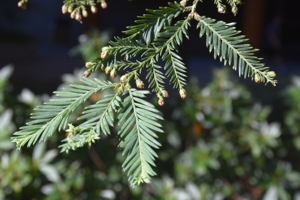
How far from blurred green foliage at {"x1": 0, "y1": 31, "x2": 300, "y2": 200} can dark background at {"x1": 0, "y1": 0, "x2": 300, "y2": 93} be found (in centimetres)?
349

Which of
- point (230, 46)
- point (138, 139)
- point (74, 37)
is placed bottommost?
point (74, 37)

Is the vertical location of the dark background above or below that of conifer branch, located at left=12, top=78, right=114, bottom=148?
below

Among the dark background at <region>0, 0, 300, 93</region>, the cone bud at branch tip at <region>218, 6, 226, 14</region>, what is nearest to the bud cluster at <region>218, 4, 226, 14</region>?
the cone bud at branch tip at <region>218, 6, 226, 14</region>

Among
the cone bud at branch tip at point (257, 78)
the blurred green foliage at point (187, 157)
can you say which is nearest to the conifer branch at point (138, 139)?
the cone bud at branch tip at point (257, 78)

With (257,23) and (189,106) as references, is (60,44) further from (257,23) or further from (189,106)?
(189,106)

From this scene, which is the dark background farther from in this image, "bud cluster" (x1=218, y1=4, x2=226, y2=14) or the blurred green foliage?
"bud cluster" (x1=218, y1=4, x2=226, y2=14)

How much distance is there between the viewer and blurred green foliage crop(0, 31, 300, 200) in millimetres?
2012

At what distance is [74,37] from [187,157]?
5.96 meters

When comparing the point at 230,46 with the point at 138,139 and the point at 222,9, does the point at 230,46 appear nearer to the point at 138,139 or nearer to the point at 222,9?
the point at 222,9

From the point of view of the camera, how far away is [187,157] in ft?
7.89

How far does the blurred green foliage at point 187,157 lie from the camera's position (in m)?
2.01

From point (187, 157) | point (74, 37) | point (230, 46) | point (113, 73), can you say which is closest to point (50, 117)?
point (113, 73)

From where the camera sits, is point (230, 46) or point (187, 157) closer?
point (230, 46)

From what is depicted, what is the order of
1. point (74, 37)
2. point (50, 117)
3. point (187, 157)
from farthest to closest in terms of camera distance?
point (74, 37)
point (187, 157)
point (50, 117)
